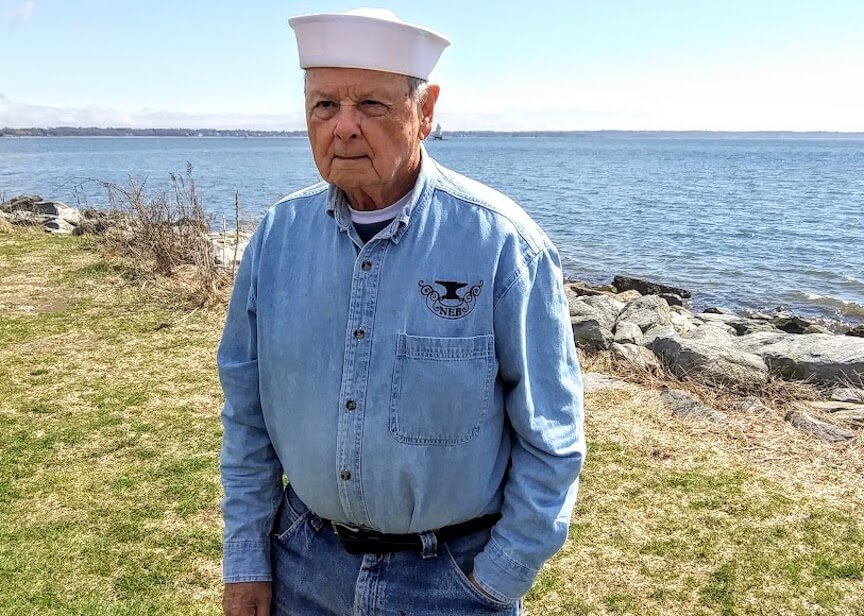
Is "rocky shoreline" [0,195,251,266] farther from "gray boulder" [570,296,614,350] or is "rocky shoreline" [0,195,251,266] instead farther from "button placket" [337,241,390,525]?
"button placket" [337,241,390,525]

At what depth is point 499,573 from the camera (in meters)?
1.83

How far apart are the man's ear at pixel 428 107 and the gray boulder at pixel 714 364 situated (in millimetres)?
5533

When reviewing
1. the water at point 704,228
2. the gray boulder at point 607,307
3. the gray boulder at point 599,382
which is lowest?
the water at point 704,228

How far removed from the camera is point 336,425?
71.9 inches

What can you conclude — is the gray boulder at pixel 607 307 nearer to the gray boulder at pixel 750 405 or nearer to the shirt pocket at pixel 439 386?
the gray boulder at pixel 750 405

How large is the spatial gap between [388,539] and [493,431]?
1.26 ft

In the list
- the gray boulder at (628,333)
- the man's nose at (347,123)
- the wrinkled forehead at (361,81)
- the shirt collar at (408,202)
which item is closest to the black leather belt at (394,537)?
the shirt collar at (408,202)

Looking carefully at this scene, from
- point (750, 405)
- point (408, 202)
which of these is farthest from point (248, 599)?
point (750, 405)

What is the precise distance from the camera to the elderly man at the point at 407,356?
1.75 m

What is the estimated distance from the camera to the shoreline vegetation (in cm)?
382

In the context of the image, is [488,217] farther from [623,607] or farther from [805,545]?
[805,545]

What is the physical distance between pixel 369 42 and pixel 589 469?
3950 millimetres

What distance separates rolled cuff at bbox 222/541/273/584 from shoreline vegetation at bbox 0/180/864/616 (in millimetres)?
1882

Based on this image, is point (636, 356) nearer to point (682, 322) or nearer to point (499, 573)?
point (682, 322)
